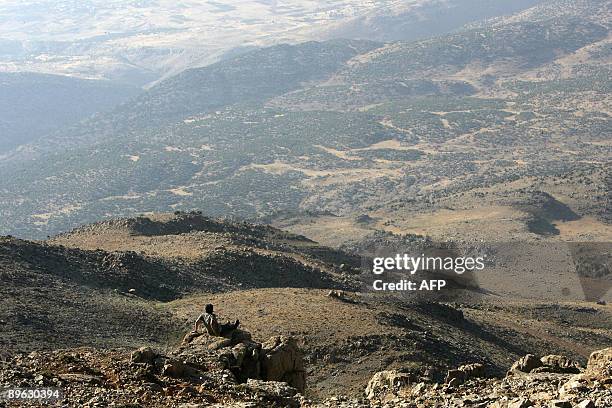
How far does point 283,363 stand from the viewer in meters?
21.0

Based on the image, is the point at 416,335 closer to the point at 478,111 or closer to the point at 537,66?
the point at 478,111

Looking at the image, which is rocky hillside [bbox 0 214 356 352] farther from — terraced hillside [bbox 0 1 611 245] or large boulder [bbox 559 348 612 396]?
terraced hillside [bbox 0 1 611 245]

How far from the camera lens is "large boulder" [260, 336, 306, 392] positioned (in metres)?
20.7

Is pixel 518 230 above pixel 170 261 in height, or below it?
below

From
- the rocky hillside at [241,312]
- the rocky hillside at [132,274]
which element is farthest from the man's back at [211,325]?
the rocky hillside at [132,274]

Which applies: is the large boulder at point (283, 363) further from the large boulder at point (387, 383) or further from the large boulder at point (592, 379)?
the large boulder at point (592, 379)

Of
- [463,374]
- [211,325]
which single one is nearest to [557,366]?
[463,374]

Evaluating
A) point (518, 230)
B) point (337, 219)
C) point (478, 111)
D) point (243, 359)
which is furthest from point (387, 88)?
point (243, 359)

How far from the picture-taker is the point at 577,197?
284 feet

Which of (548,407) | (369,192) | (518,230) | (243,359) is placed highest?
(548,407)

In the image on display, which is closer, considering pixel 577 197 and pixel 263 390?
pixel 263 390

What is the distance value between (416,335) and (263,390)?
Answer: 12882 mm

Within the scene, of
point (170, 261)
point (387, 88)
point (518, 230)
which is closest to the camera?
point (170, 261)

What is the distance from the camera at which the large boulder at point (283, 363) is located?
67.8 ft
